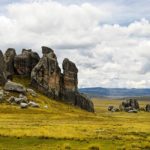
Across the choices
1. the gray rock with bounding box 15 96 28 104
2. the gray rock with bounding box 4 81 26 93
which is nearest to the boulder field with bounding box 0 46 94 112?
the gray rock with bounding box 4 81 26 93

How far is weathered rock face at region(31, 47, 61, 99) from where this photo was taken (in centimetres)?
16925

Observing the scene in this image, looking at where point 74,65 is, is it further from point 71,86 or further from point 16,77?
point 16,77

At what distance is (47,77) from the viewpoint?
170 metres

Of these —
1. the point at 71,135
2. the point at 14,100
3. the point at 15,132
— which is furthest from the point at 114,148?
the point at 14,100

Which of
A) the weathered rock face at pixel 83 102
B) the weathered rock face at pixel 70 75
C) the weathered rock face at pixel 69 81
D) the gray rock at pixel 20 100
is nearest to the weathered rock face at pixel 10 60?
the weathered rock face at pixel 69 81

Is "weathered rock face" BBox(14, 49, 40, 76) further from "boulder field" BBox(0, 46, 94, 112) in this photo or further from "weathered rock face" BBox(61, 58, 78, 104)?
"weathered rock face" BBox(61, 58, 78, 104)

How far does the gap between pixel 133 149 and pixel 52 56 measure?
135m

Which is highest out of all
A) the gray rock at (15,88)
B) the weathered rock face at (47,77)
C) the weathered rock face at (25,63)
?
the weathered rock face at (25,63)

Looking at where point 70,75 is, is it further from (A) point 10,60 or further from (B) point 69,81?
(A) point 10,60

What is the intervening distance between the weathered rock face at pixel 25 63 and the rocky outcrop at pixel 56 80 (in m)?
6.33

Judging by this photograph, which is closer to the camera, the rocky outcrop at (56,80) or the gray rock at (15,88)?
the gray rock at (15,88)

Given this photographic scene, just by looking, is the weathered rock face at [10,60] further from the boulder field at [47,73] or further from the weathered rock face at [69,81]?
the weathered rock face at [69,81]

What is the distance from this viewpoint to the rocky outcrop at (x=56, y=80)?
170 metres

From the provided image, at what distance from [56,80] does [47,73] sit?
20.2 feet
